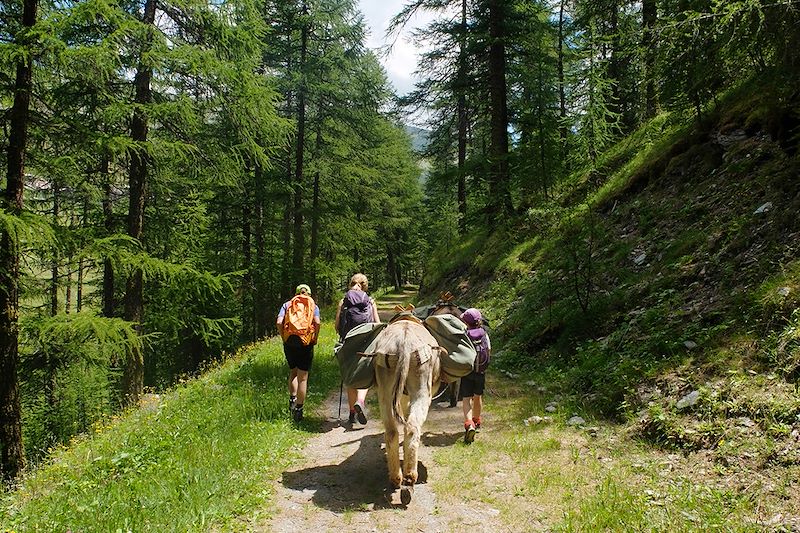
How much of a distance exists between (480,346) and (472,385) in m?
0.53

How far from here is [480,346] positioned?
6.08 meters

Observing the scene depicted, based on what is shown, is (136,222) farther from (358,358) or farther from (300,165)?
(300,165)

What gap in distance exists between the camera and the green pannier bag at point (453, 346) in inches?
203

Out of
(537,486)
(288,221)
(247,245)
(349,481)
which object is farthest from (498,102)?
(349,481)

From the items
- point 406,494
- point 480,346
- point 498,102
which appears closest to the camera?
point 406,494

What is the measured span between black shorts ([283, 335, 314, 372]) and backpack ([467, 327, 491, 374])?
8.13 feet

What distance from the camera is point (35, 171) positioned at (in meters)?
8.89

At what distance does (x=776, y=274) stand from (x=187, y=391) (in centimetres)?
982

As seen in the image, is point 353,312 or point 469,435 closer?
point 469,435

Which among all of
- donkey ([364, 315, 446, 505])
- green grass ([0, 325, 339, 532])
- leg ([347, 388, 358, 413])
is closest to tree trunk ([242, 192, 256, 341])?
green grass ([0, 325, 339, 532])

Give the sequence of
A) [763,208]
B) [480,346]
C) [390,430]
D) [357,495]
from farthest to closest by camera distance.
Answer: [763,208], [480,346], [357,495], [390,430]

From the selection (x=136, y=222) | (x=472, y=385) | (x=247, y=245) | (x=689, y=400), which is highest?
(x=247, y=245)

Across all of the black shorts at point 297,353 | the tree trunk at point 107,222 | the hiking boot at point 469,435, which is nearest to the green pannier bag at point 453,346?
the hiking boot at point 469,435

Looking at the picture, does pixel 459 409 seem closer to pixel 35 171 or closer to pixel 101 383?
pixel 35 171
